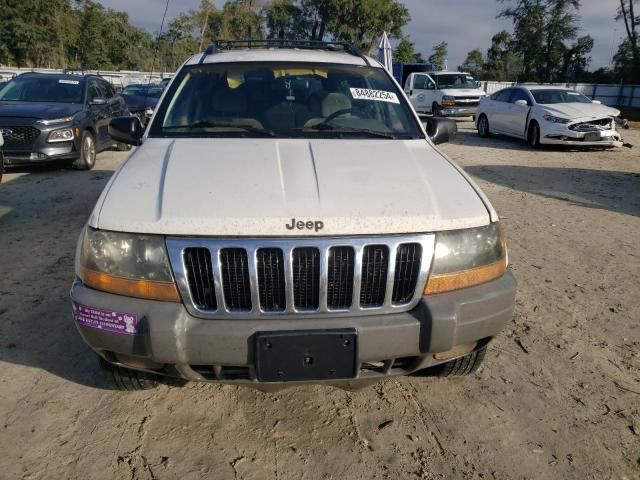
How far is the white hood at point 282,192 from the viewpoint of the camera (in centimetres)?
222

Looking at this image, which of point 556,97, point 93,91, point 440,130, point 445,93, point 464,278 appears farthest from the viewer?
point 445,93

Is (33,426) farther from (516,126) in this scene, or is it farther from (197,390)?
(516,126)

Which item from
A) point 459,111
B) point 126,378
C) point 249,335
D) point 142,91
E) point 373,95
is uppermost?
point 373,95

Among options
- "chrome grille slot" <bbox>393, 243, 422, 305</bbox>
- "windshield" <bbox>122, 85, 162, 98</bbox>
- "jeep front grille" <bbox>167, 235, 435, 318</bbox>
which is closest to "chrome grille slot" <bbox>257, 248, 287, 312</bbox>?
"jeep front grille" <bbox>167, 235, 435, 318</bbox>

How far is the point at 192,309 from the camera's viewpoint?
2211 mm

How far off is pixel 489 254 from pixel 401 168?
25.3 inches

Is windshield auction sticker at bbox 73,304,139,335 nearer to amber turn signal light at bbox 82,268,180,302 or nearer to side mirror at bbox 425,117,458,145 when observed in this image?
amber turn signal light at bbox 82,268,180,302

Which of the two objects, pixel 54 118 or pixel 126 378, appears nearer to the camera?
pixel 126 378

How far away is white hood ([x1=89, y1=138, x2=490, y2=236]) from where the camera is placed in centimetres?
222

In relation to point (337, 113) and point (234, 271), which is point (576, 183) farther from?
point (234, 271)

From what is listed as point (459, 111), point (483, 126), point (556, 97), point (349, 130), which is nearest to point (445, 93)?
point (459, 111)

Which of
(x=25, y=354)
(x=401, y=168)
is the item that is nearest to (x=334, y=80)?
(x=401, y=168)

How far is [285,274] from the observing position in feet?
7.16

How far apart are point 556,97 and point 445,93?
674cm
